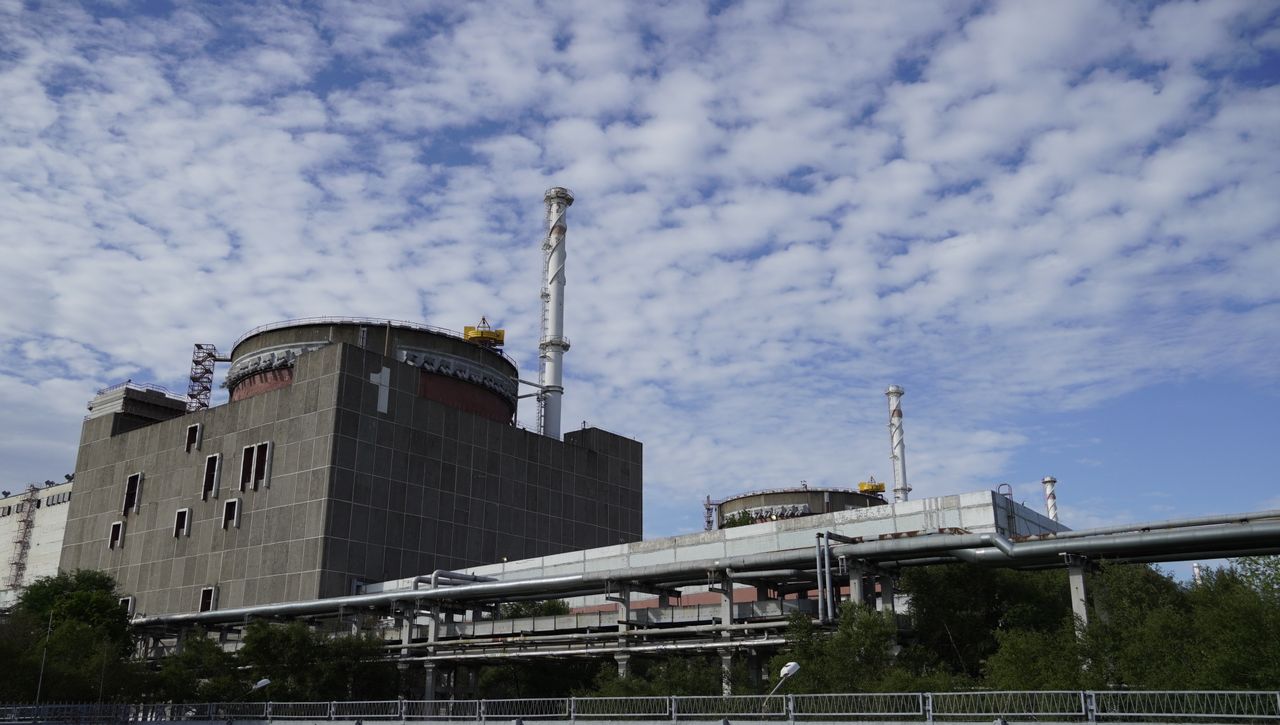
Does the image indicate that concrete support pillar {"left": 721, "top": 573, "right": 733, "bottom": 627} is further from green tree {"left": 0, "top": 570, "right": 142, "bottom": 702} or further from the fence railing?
green tree {"left": 0, "top": 570, "right": 142, "bottom": 702}

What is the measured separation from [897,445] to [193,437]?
7041 cm

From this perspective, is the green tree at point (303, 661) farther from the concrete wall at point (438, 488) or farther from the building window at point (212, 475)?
the building window at point (212, 475)

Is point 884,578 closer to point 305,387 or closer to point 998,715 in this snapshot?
point 998,715

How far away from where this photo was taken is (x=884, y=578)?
40000 millimetres

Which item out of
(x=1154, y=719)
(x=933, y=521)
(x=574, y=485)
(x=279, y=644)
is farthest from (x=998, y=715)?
Result: (x=574, y=485)

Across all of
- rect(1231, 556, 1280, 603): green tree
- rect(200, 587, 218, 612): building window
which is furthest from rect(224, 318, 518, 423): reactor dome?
rect(1231, 556, 1280, 603): green tree

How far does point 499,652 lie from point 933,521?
20865 mm

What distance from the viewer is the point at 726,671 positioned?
3744 centimetres

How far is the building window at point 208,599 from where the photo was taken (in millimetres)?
71775

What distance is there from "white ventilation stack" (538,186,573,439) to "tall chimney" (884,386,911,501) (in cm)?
4218

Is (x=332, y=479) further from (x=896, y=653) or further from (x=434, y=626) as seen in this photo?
(x=896, y=653)

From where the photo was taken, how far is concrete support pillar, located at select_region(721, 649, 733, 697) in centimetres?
3659

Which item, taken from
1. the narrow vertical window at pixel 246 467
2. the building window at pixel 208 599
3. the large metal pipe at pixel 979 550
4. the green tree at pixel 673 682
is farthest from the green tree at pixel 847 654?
the narrow vertical window at pixel 246 467

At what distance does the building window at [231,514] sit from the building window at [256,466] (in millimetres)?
1259
